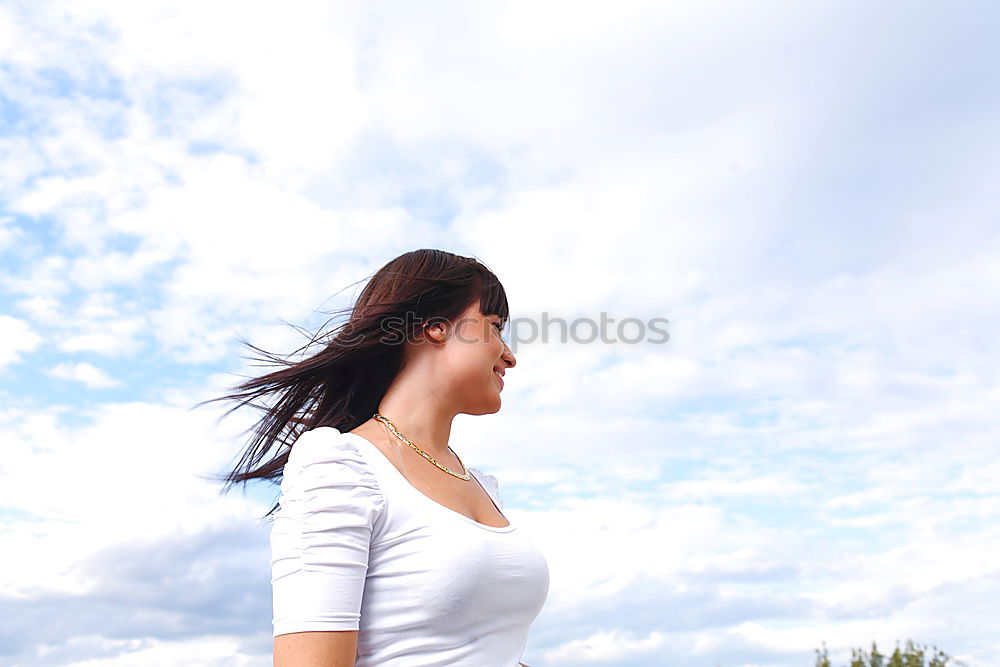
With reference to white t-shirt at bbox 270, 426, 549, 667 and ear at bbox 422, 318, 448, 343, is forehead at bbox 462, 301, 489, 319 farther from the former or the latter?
white t-shirt at bbox 270, 426, 549, 667

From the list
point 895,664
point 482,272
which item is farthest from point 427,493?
point 895,664

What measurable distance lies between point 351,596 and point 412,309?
117 cm

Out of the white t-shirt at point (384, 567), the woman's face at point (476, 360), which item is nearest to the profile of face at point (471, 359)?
the woman's face at point (476, 360)

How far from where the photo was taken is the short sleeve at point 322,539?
2.39 metres

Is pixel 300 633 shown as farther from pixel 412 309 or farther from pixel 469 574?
pixel 412 309

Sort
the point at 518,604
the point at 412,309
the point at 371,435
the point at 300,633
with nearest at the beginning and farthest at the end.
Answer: the point at 300,633 < the point at 518,604 < the point at 371,435 < the point at 412,309

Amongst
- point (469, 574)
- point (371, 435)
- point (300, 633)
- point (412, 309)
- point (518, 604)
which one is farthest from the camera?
point (412, 309)

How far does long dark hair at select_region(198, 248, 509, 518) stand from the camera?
3.30m

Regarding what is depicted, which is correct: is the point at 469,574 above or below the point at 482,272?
below

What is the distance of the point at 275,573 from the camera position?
248cm

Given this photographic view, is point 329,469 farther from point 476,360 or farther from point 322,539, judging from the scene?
point 476,360

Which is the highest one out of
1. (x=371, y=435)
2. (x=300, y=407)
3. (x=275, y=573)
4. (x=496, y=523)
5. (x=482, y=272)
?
(x=482, y=272)

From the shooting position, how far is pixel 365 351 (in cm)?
333

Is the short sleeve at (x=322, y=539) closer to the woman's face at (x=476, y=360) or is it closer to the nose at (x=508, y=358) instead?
the woman's face at (x=476, y=360)
